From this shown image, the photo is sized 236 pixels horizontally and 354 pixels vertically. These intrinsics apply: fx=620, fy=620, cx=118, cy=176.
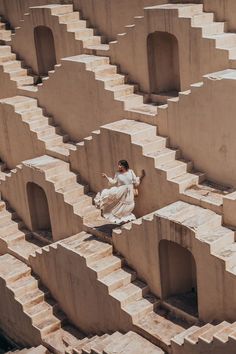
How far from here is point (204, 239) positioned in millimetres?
10820

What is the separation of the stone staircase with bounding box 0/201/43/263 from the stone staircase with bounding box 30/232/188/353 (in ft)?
6.32

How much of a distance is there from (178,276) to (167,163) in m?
2.34

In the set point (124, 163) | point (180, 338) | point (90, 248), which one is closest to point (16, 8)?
point (124, 163)

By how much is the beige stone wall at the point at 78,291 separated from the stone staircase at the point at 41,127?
2.93 m

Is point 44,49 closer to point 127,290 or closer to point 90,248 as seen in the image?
point 90,248

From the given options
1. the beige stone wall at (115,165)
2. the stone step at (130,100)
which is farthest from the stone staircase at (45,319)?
the stone step at (130,100)

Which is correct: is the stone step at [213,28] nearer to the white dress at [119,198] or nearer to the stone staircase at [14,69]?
the white dress at [119,198]

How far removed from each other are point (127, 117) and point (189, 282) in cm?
413

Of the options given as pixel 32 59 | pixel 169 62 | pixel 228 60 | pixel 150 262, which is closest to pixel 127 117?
pixel 169 62

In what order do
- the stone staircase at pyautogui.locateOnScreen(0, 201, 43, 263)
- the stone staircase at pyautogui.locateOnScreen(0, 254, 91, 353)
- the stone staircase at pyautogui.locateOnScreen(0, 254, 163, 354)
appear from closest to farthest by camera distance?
the stone staircase at pyautogui.locateOnScreen(0, 254, 163, 354)
the stone staircase at pyautogui.locateOnScreen(0, 254, 91, 353)
the stone staircase at pyautogui.locateOnScreen(0, 201, 43, 263)

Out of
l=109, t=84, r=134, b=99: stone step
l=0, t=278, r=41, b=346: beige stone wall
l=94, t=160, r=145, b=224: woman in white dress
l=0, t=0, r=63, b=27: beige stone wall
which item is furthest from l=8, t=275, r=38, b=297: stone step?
l=0, t=0, r=63, b=27: beige stone wall

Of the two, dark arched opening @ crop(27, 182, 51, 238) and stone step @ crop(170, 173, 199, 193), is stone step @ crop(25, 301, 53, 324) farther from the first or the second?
stone step @ crop(170, 173, 199, 193)

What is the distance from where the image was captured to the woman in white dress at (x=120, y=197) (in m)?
12.6

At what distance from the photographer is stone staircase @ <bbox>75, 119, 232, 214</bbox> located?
12062 mm
